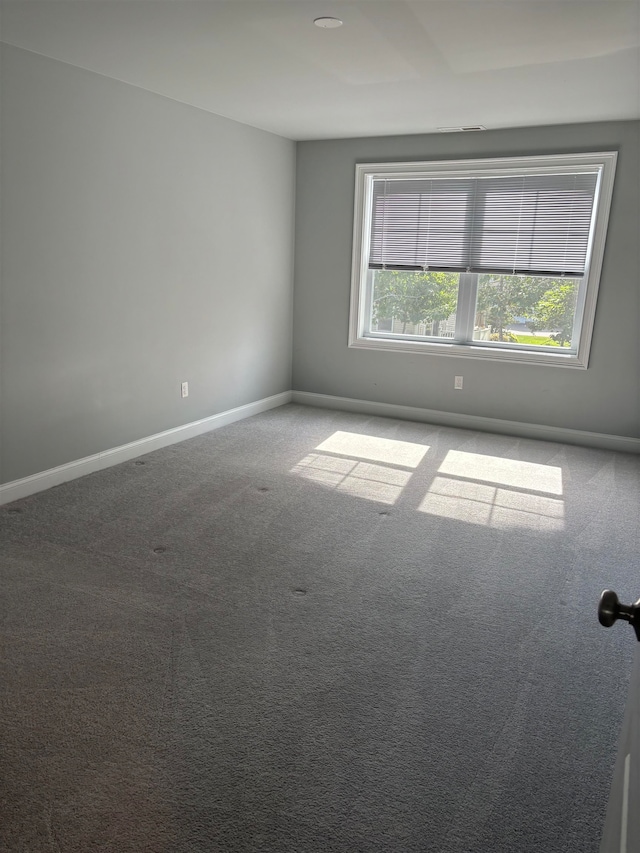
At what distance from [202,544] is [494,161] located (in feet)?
12.4

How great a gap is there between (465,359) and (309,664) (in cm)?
378

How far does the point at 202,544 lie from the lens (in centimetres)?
322

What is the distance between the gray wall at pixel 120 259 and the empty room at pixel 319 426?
23 mm

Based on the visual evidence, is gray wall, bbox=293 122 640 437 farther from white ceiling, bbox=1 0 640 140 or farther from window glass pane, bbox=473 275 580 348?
white ceiling, bbox=1 0 640 140

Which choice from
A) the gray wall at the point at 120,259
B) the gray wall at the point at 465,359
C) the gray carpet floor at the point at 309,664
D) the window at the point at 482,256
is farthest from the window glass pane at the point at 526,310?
the gray wall at the point at 120,259

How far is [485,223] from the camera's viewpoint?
5.29 m

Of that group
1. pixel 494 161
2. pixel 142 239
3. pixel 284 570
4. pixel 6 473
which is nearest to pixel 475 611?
pixel 284 570

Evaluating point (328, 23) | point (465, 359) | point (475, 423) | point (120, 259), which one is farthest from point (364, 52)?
point (475, 423)

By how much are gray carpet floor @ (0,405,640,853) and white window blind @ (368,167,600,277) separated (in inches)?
80.7

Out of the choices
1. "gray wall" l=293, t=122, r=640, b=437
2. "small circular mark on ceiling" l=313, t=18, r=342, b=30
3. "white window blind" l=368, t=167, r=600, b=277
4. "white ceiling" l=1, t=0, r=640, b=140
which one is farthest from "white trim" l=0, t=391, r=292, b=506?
"small circular mark on ceiling" l=313, t=18, r=342, b=30

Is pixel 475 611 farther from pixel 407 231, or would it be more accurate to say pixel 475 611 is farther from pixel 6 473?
pixel 407 231

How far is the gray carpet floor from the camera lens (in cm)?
170

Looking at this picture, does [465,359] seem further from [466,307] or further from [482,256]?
[482,256]

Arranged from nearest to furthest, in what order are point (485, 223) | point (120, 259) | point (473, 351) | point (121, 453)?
point (120, 259) → point (121, 453) → point (485, 223) → point (473, 351)
